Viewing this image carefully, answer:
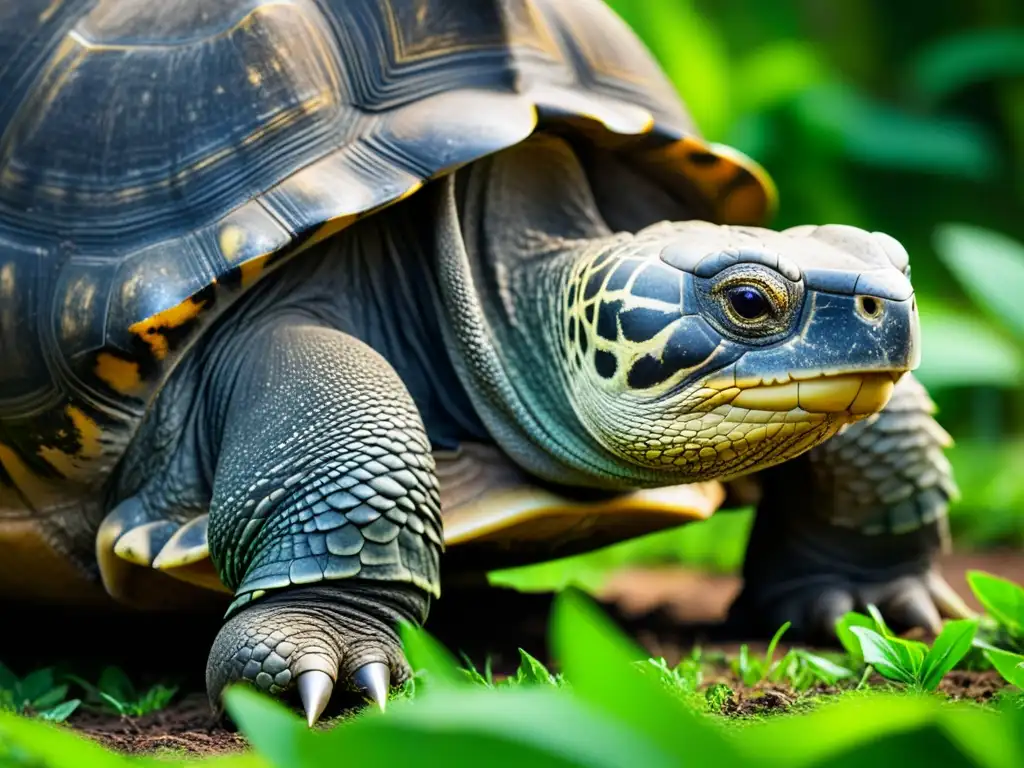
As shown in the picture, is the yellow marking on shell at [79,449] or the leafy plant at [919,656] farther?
the yellow marking on shell at [79,449]

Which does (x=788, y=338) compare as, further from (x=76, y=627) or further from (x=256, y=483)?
(x=76, y=627)

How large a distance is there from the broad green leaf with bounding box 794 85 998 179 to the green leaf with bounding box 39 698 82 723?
6811 mm

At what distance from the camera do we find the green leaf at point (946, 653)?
219 centimetres

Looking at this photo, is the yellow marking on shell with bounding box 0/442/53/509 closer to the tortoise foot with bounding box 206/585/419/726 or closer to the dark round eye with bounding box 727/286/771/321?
the tortoise foot with bounding box 206/585/419/726

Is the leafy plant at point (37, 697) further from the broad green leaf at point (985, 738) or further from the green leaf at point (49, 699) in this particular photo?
the broad green leaf at point (985, 738)

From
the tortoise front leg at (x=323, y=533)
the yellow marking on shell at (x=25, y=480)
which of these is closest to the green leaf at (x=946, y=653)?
the tortoise front leg at (x=323, y=533)

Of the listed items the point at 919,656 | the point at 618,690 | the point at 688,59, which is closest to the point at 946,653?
the point at 919,656

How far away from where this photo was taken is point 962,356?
→ 6082mm

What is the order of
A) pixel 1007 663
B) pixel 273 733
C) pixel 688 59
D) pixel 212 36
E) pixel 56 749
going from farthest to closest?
1. pixel 688 59
2. pixel 212 36
3. pixel 1007 663
4. pixel 56 749
5. pixel 273 733

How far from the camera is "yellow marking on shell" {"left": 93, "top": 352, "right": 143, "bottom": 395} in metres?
2.49

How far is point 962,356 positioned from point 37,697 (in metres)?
4.94

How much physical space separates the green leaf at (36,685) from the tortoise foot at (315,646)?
0.53 metres

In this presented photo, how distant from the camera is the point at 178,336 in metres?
2.50

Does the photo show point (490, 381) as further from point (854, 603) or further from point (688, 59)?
point (688, 59)
